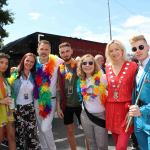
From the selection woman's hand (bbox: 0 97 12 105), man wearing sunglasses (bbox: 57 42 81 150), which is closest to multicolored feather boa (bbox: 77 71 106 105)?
man wearing sunglasses (bbox: 57 42 81 150)

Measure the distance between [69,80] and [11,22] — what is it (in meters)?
18.9

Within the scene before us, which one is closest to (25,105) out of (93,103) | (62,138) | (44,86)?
(44,86)

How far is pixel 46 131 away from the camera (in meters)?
5.00

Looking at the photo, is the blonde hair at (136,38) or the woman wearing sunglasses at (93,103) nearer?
the blonde hair at (136,38)

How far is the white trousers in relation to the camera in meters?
5.01

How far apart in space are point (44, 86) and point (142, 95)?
210 centimetres

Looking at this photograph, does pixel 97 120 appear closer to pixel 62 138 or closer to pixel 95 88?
pixel 95 88

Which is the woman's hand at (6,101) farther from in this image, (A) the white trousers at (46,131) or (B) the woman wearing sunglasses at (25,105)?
(A) the white trousers at (46,131)

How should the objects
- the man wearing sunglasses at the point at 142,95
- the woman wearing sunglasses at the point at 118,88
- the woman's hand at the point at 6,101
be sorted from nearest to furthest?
1. the man wearing sunglasses at the point at 142,95
2. the woman wearing sunglasses at the point at 118,88
3. the woman's hand at the point at 6,101

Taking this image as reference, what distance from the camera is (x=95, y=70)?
4426 millimetres

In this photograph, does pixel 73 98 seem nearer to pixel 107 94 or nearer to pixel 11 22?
pixel 107 94

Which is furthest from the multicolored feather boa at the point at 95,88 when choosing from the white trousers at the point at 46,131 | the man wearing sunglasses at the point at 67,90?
the white trousers at the point at 46,131

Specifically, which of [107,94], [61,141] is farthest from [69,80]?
[61,141]

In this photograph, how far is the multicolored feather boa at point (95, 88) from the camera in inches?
165
